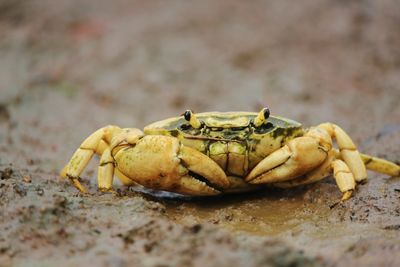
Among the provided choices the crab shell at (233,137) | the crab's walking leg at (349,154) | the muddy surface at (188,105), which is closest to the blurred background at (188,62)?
the muddy surface at (188,105)

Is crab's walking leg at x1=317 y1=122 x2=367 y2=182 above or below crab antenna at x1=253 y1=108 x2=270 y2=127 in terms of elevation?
below

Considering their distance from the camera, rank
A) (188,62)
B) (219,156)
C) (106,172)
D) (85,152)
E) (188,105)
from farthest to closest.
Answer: (188,62)
(188,105)
(85,152)
(106,172)
(219,156)

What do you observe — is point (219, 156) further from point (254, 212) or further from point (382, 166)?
point (382, 166)

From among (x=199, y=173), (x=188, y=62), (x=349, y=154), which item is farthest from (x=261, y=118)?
(x=188, y=62)

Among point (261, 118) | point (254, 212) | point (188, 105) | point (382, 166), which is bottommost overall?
point (254, 212)

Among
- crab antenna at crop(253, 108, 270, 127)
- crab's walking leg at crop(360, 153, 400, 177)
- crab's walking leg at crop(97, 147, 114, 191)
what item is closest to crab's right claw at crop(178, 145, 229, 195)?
crab antenna at crop(253, 108, 270, 127)

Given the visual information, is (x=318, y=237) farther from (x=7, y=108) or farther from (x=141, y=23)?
(x=141, y=23)

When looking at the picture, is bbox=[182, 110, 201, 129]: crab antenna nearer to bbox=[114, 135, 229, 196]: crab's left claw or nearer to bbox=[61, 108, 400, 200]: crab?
bbox=[61, 108, 400, 200]: crab
